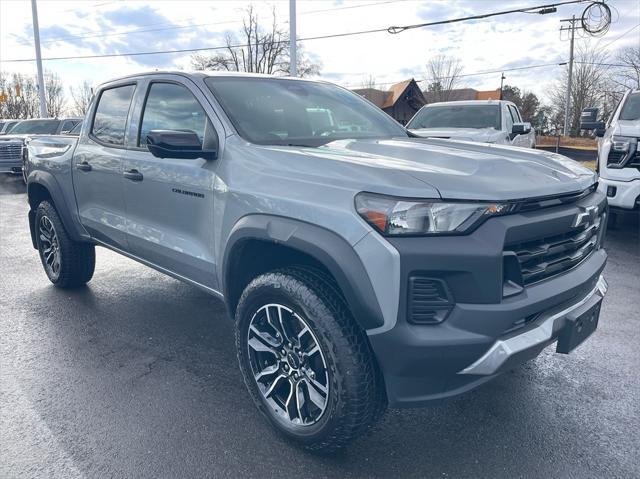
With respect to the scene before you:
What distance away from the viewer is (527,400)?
119 inches

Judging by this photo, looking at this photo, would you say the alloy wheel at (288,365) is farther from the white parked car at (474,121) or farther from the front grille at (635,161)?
the white parked car at (474,121)

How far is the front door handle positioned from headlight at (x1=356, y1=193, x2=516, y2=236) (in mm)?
2018

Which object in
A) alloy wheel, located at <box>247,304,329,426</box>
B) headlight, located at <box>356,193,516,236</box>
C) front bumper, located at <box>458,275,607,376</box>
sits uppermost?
headlight, located at <box>356,193,516,236</box>

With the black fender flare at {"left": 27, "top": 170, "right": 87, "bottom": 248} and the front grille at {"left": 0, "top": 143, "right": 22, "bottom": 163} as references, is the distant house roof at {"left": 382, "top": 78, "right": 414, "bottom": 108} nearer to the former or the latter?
the front grille at {"left": 0, "top": 143, "right": 22, "bottom": 163}

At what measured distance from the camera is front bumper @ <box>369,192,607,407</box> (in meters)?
2.04

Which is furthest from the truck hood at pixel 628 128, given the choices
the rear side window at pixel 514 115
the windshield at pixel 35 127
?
the windshield at pixel 35 127

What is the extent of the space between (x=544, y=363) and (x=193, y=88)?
9.26ft

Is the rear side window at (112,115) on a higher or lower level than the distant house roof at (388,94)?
lower

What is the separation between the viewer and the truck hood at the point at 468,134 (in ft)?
28.7

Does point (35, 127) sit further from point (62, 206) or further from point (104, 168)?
point (104, 168)

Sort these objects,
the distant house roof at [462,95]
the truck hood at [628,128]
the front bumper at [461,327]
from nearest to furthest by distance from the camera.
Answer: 1. the front bumper at [461,327]
2. the truck hood at [628,128]
3. the distant house roof at [462,95]

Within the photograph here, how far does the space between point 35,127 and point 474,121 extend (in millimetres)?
13230

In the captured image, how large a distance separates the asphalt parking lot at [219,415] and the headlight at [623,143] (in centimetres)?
276

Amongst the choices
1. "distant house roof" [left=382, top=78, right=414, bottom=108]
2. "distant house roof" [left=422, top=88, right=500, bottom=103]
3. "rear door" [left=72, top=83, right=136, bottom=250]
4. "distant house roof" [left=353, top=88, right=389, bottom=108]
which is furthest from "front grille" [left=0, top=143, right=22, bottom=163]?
"distant house roof" [left=422, top=88, right=500, bottom=103]
